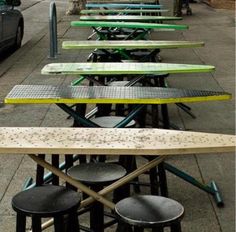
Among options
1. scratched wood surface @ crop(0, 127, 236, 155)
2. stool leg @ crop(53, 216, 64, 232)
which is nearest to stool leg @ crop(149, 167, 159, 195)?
scratched wood surface @ crop(0, 127, 236, 155)

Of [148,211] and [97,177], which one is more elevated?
[148,211]

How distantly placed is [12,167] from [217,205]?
218 cm

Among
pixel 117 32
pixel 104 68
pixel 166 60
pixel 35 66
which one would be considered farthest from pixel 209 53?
pixel 104 68

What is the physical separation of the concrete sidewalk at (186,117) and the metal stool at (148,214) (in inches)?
53.7

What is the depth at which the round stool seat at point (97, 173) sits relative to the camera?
3.93 metres

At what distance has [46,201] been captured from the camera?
3.44 m

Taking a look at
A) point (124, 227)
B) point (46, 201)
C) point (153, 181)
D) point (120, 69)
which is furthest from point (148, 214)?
point (120, 69)

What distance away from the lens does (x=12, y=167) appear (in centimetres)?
609

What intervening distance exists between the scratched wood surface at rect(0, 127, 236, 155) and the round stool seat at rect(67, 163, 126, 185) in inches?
14.2

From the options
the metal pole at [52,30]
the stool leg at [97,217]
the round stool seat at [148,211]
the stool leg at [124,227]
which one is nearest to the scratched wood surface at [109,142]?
the round stool seat at [148,211]

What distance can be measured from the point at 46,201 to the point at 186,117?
15.9 feet

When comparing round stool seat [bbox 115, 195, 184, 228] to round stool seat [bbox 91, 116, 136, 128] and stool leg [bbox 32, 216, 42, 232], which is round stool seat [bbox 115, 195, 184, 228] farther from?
round stool seat [bbox 91, 116, 136, 128]

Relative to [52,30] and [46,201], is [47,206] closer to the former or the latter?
[46,201]

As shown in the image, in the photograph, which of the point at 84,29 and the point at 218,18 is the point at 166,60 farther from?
→ the point at 218,18
